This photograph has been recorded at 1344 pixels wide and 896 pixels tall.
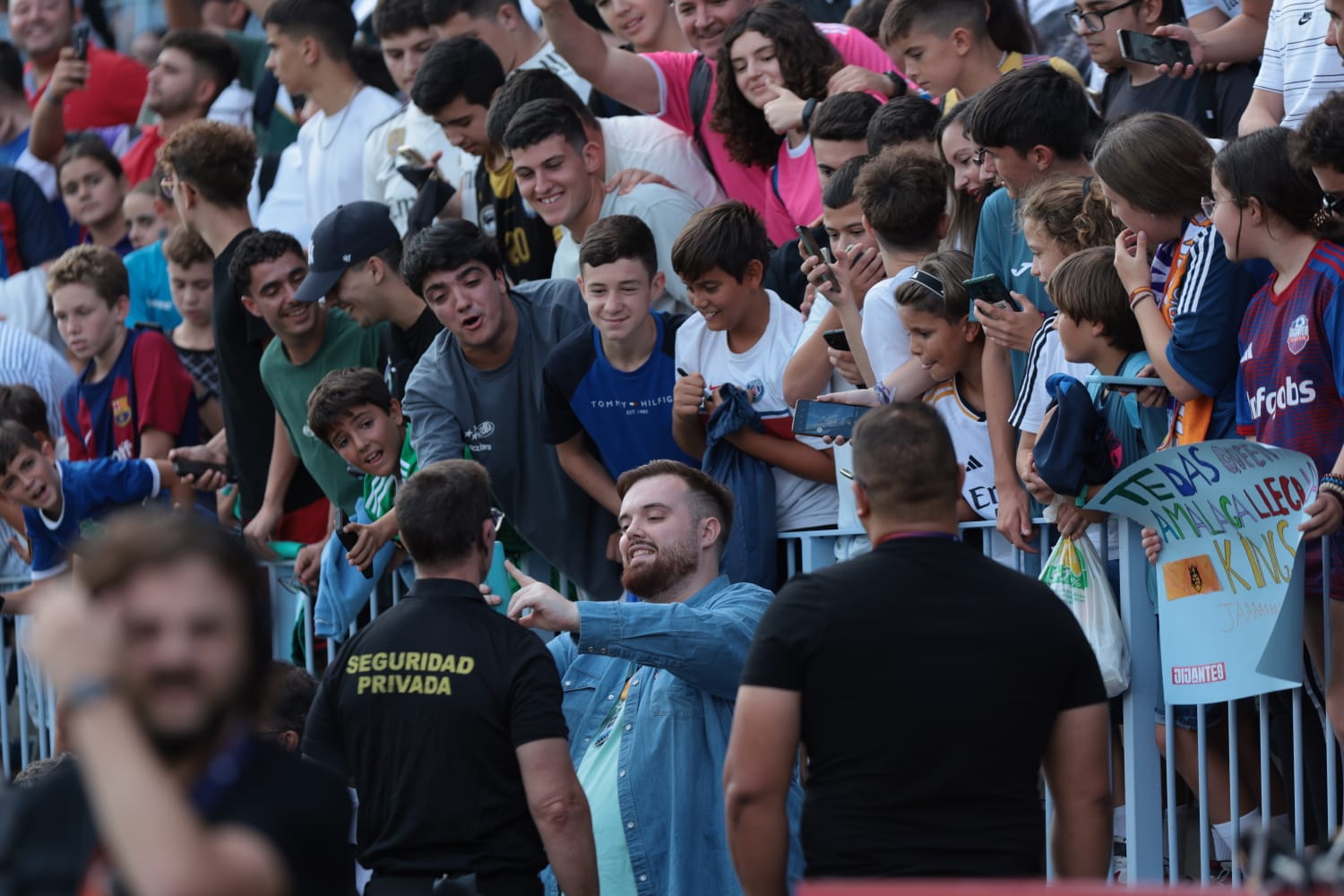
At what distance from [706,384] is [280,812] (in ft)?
12.0

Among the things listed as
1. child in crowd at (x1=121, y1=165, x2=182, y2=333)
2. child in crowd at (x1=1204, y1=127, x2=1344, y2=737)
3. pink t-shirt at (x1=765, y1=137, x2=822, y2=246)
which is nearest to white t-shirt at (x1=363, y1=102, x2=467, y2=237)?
child in crowd at (x1=121, y1=165, x2=182, y2=333)

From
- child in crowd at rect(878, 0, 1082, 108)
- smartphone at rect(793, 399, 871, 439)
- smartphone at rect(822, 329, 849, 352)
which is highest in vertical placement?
child in crowd at rect(878, 0, 1082, 108)

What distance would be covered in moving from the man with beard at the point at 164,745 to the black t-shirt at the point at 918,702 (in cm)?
129

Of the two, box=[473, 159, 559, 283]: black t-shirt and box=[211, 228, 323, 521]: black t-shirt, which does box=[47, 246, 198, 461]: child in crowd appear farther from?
box=[473, 159, 559, 283]: black t-shirt

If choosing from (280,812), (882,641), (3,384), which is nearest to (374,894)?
(882,641)

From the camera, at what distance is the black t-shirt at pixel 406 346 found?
7.25m

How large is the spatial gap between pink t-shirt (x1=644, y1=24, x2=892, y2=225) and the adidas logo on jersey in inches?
99.3

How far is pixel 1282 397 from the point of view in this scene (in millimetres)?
4645

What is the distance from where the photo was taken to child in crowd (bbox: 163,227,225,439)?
8.83 m

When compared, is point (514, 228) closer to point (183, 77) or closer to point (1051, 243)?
point (1051, 243)

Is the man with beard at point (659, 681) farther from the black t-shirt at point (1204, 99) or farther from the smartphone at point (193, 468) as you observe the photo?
the smartphone at point (193, 468)

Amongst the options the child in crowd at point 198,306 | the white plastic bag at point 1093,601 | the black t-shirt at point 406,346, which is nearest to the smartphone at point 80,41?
the child in crowd at point 198,306

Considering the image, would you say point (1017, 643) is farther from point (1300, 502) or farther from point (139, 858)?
point (139, 858)

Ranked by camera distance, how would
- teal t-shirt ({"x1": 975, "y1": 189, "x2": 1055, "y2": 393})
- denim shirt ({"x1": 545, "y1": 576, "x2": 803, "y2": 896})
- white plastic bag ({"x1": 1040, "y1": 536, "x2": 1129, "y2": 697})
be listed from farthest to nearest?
teal t-shirt ({"x1": 975, "y1": 189, "x2": 1055, "y2": 393})
white plastic bag ({"x1": 1040, "y1": 536, "x2": 1129, "y2": 697})
denim shirt ({"x1": 545, "y1": 576, "x2": 803, "y2": 896})
